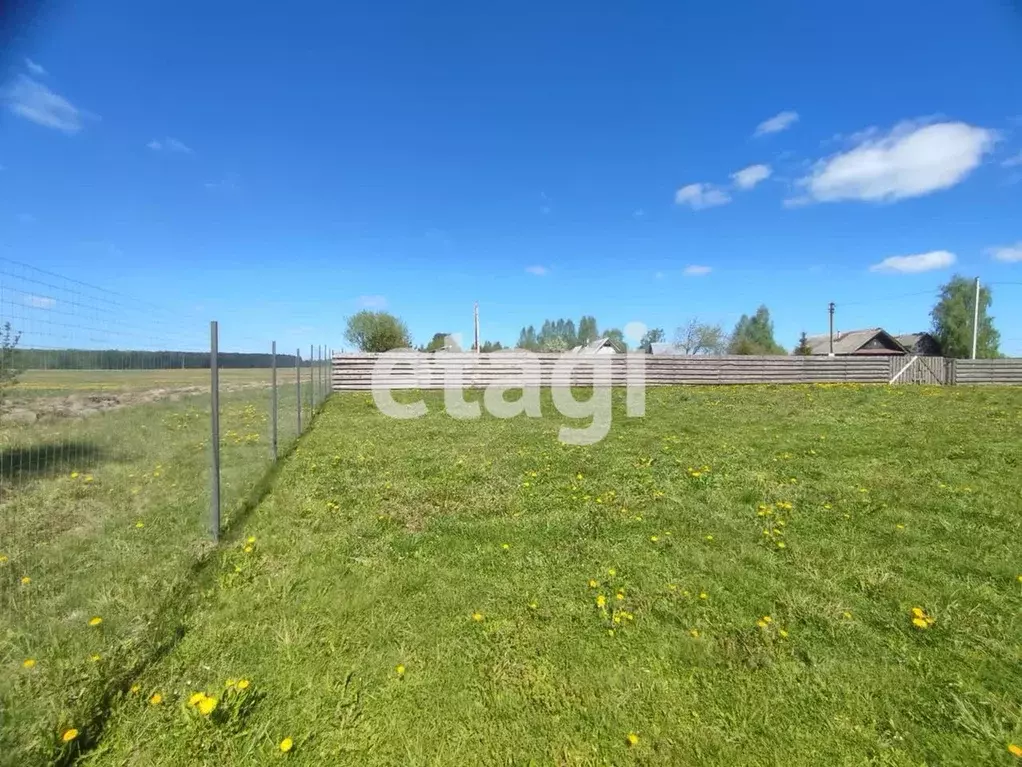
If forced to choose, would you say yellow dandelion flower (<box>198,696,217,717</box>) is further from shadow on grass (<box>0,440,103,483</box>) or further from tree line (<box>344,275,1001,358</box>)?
tree line (<box>344,275,1001,358</box>)

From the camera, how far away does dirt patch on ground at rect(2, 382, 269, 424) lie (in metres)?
1.93

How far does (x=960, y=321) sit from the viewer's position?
38.3 meters

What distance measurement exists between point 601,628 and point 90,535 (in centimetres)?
302

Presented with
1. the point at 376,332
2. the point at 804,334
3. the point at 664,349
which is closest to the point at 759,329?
the point at 804,334

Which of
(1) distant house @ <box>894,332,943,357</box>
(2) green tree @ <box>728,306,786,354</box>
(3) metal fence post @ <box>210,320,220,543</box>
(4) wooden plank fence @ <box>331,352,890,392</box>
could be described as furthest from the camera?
(2) green tree @ <box>728,306,786,354</box>

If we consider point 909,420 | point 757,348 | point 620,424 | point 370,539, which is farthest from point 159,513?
point 757,348

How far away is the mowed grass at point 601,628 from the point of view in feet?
5.38

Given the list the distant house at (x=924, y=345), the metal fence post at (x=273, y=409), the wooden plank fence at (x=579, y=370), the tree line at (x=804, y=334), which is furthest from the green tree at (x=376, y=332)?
the distant house at (x=924, y=345)

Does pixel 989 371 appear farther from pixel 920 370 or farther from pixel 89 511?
pixel 89 511

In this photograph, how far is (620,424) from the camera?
8430 millimetres

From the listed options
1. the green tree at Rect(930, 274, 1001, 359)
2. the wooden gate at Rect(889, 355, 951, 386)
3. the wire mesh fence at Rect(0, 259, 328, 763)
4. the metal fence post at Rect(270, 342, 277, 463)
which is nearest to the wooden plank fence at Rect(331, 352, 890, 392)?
the wooden gate at Rect(889, 355, 951, 386)

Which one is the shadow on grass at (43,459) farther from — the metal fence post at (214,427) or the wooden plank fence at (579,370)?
the wooden plank fence at (579,370)

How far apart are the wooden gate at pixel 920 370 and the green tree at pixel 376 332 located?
30167 mm

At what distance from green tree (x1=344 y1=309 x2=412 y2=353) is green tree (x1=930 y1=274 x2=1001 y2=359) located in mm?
46357
